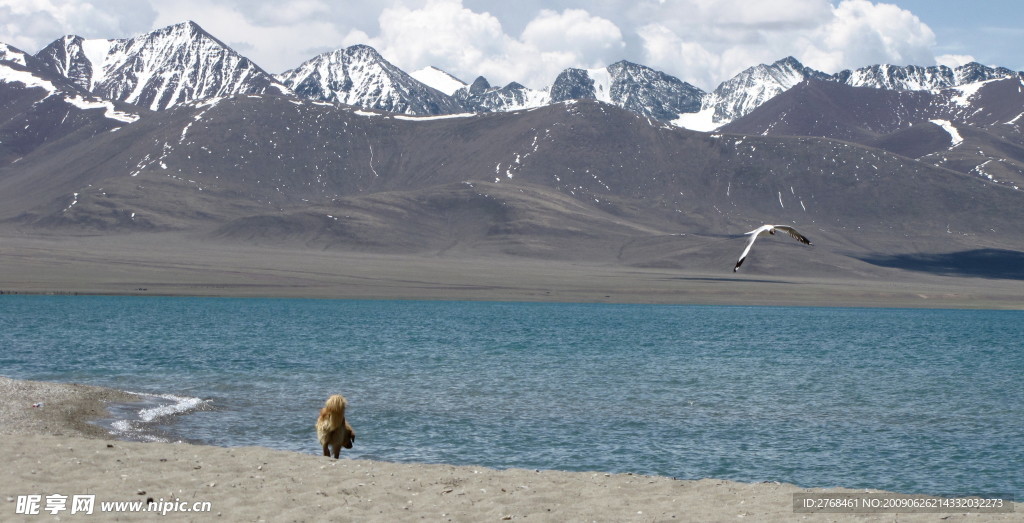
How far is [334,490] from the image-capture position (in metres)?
19.0

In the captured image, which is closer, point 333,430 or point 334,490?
point 334,490

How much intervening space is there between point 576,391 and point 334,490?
2592cm

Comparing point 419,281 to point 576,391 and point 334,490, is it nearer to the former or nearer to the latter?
point 576,391

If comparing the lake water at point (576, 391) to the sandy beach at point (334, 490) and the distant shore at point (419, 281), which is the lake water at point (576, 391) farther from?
the distant shore at point (419, 281)

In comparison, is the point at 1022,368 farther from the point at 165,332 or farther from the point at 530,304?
the point at 530,304

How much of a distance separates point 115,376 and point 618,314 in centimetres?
8207

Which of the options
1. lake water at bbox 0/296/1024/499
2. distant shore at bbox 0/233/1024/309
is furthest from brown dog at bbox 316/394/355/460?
distant shore at bbox 0/233/1024/309

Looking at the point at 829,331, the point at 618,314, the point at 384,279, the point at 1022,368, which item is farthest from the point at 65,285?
the point at 1022,368

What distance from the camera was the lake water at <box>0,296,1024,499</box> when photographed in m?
29.1

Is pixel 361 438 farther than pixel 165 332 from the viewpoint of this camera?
No

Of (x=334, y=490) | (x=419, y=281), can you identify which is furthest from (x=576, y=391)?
(x=419, y=281)

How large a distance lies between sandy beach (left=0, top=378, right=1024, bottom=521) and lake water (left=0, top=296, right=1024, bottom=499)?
5919 mm

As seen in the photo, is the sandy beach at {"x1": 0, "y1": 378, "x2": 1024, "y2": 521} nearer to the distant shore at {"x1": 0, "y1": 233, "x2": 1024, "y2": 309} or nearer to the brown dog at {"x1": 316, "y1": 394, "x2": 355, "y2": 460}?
the brown dog at {"x1": 316, "y1": 394, "x2": 355, "y2": 460}

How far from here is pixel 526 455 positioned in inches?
1129
